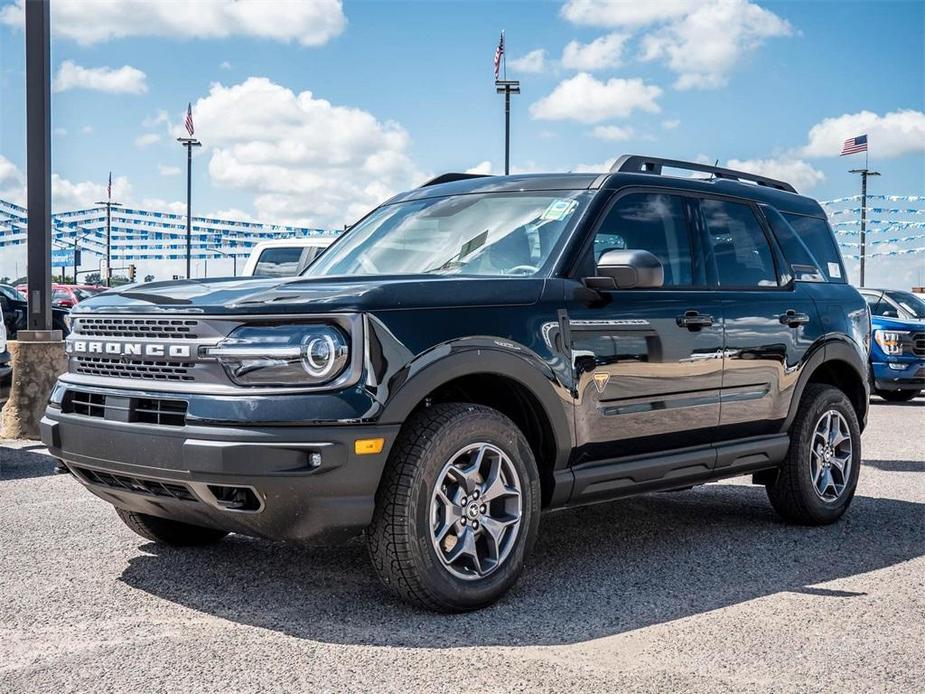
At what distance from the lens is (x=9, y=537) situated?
5695 mm

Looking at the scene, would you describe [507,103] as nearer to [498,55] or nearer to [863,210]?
[498,55]

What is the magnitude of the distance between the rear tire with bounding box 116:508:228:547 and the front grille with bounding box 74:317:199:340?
0.98 m

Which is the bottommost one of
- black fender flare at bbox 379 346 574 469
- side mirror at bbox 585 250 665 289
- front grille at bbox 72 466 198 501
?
front grille at bbox 72 466 198 501

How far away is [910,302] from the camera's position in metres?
16.0

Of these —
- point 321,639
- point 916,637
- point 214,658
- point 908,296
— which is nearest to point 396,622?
point 321,639

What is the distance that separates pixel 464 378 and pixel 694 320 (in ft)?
4.57

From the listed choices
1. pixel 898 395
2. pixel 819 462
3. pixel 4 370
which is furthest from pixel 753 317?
pixel 898 395

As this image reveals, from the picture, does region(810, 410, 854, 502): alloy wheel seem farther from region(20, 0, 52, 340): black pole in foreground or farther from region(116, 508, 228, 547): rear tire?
region(20, 0, 52, 340): black pole in foreground

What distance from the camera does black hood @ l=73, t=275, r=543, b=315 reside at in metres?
4.00

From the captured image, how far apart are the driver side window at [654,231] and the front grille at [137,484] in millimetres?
2136

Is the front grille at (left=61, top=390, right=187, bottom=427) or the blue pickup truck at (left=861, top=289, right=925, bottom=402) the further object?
the blue pickup truck at (left=861, top=289, right=925, bottom=402)

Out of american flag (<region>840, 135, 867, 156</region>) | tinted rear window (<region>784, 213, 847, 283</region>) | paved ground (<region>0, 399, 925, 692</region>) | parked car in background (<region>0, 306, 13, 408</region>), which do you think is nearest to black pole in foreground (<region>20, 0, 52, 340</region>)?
parked car in background (<region>0, 306, 13, 408</region>)

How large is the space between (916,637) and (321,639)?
2218 millimetres

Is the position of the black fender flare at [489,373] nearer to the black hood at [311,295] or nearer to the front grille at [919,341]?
the black hood at [311,295]
